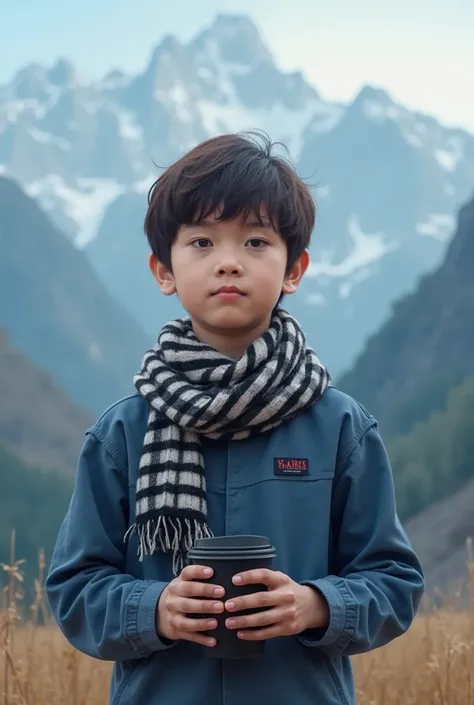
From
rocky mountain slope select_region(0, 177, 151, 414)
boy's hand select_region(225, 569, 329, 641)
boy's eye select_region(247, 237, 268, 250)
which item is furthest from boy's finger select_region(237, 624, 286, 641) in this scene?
rocky mountain slope select_region(0, 177, 151, 414)

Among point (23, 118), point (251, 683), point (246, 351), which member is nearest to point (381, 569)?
point (251, 683)

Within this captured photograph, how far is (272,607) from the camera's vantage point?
1.41 meters

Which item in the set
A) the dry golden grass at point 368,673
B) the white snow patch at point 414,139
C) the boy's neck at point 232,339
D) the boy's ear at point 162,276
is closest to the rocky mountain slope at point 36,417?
the dry golden grass at point 368,673

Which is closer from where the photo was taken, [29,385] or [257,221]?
[257,221]

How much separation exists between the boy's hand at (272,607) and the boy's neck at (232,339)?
0.46m

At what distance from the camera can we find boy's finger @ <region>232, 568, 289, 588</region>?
1.36m

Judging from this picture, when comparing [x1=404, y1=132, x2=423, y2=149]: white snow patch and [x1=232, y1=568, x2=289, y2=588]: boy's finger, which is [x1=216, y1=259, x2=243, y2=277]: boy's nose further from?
[x1=404, y1=132, x2=423, y2=149]: white snow patch

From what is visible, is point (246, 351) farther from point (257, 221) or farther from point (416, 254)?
point (416, 254)

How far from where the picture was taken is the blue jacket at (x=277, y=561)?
5.02 feet

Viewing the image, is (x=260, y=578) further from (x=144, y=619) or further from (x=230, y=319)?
(x=230, y=319)

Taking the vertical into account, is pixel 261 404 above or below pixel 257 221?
below

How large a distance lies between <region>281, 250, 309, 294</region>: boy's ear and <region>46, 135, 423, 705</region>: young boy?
9 centimetres

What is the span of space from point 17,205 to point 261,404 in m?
51.5

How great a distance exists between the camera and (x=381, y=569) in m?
1.61
